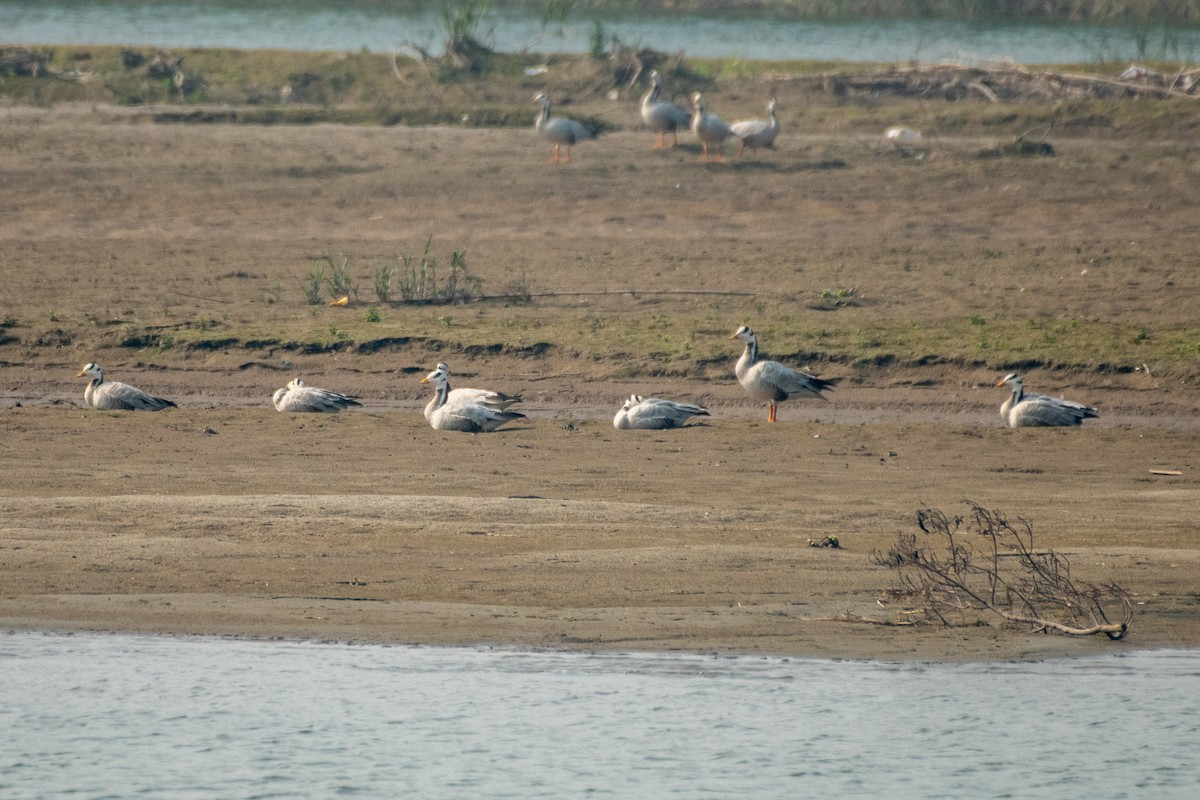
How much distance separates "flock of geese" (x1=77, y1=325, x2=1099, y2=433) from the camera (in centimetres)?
1291

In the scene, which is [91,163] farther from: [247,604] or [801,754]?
[801,754]

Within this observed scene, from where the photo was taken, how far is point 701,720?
7926 mm

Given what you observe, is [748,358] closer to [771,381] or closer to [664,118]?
[771,381]

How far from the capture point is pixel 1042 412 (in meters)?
13.1

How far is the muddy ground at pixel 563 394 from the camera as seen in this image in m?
8.88

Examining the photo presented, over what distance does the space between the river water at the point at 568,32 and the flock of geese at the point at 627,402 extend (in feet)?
56.1

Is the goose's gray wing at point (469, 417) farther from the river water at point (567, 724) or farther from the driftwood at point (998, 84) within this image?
the driftwood at point (998, 84)

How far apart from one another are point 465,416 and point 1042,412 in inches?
177

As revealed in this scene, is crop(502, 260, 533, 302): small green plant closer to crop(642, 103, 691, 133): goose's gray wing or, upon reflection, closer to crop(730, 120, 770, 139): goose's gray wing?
crop(730, 120, 770, 139): goose's gray wing

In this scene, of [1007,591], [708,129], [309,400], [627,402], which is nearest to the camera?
[1007,591]

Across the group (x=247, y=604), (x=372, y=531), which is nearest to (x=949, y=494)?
(x=372, y=531)

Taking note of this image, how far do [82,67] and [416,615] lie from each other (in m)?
21.6

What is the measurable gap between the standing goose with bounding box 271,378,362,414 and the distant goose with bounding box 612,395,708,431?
226cm

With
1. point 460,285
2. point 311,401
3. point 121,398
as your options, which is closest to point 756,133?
point 460,285
